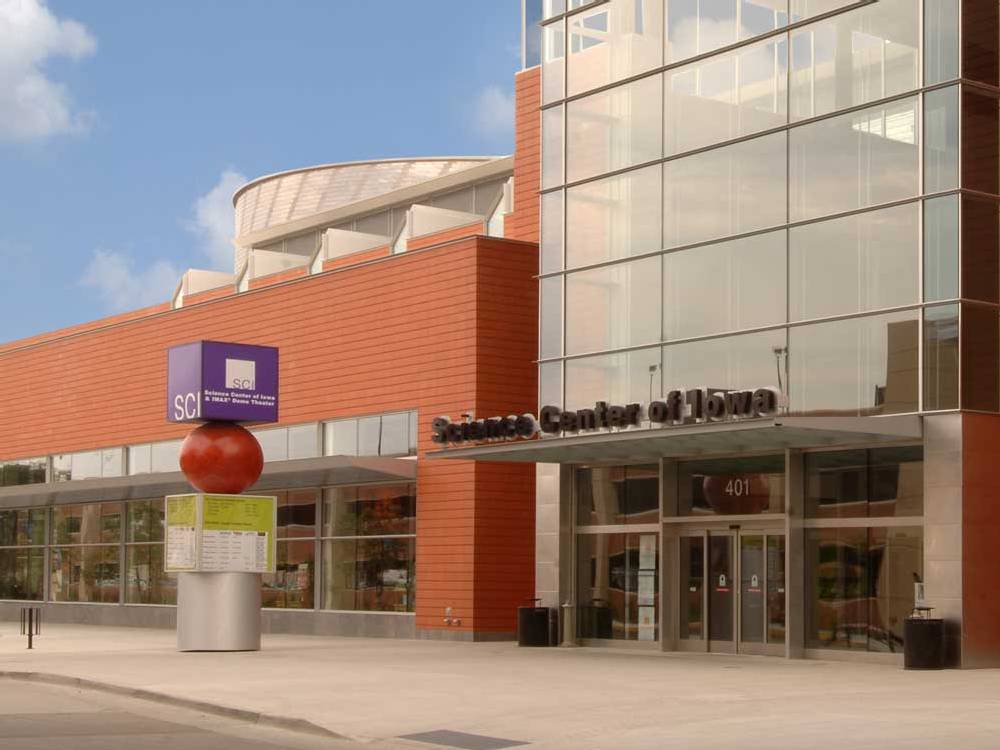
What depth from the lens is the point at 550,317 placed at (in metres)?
32.0

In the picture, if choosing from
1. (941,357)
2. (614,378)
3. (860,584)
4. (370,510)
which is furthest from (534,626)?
(941,357)

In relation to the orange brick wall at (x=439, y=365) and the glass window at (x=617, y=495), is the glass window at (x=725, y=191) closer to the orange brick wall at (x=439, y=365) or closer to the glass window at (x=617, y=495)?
the glass window at (x=617, y=495)

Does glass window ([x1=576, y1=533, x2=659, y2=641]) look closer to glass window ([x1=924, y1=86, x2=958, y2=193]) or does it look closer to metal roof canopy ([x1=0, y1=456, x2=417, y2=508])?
metal roof canopy ([x1=0, y1=456, x2=417, y2=508])

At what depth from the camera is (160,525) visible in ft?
141

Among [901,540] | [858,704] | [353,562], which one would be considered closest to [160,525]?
[353,562]

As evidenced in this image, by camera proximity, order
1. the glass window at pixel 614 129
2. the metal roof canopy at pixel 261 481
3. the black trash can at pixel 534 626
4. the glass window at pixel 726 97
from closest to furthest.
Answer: the glass window at pixel 726 97
the glass window at pixel 614 129
the black trash can at pixel 534 626
the metal roof canopy at pixel 261 481

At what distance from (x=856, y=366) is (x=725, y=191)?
173 inches

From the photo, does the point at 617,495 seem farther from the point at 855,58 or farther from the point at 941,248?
the point at 855,58

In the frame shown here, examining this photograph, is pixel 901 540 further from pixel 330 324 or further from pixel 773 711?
pixel 330 324

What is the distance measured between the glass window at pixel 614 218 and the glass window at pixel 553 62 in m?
2.10

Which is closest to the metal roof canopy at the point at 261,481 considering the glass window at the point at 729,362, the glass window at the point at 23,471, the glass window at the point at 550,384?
the glass window at the point at 23,471

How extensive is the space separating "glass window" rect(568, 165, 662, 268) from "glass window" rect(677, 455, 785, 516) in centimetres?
412

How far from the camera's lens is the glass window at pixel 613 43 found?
30.4m

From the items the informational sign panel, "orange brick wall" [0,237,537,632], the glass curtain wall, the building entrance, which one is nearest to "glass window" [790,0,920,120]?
the glass curtain wall
